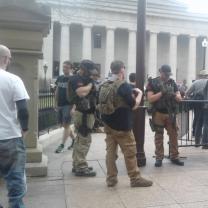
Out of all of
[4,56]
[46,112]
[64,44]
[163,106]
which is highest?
[64,44]

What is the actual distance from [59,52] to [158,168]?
58654 millimetres

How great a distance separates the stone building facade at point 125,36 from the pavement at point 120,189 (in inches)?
2067

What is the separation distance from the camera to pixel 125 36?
68.4 metres

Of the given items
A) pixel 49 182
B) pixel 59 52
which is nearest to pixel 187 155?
pixel 49 182

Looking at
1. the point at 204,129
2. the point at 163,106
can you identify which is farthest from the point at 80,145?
the point at 204,129

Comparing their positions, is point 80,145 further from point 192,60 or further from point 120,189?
point 192,60

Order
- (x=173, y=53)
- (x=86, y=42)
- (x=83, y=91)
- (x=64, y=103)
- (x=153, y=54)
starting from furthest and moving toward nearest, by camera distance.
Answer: (x=173, y=53) → (x=153, y=54) → (x=86, y=42) → (x=64, y=103) → (x=83, y=91)

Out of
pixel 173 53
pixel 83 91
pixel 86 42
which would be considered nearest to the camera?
pixel 83 91

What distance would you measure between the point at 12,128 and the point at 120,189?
84.9 inches

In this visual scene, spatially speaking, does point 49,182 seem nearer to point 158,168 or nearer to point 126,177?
point 126,177

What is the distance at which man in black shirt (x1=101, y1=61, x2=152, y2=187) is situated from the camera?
19.7ft

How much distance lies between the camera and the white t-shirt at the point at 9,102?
4465 mm

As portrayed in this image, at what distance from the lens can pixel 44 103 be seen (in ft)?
34.8

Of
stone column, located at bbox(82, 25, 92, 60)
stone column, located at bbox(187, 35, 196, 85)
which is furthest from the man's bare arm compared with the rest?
stone column, located at bbox(187, 35, 196, 85)
